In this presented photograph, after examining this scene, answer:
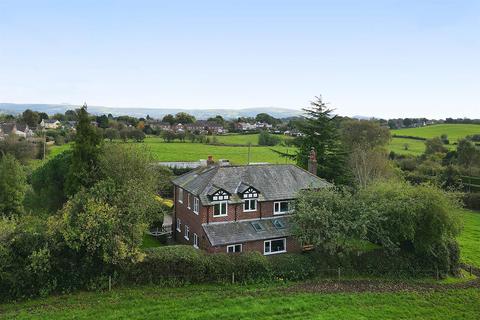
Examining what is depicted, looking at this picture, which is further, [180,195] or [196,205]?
[180,195]

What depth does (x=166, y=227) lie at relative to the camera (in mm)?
39406

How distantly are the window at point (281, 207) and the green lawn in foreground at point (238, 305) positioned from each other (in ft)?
28.4

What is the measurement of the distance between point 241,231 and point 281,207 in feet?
16.3

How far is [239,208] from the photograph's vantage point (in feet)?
103

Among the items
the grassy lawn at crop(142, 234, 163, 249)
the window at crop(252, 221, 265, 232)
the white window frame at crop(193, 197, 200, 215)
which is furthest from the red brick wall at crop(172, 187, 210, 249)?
the window at crop(252, 221, 265, 232)

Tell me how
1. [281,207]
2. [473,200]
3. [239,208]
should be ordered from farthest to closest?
[473,200] < [281,207] < [239,208]

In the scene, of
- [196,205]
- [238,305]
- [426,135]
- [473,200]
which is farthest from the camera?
[426,135]

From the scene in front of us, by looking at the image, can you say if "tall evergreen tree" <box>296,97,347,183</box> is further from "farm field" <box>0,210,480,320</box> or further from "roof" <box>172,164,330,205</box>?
"farm field" <box>0,210,480,320</box>

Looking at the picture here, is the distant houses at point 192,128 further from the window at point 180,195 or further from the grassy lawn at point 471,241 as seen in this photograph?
the grassy lawn at point 471,241

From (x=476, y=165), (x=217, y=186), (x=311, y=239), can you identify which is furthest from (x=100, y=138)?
(x=476, y=165)

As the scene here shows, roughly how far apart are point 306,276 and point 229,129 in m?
135

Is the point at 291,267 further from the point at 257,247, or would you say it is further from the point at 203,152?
the point at 203,152

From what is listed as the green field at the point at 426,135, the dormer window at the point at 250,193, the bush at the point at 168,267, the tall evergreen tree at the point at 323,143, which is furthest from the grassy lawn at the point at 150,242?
the green field at the point at 426,135

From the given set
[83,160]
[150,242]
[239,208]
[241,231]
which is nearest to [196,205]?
[239,208]
